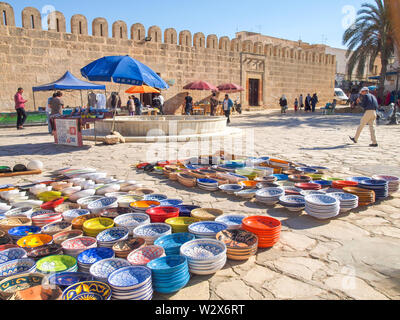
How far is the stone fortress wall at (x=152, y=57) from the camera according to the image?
518 inches

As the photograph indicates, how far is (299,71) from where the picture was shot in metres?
25.8

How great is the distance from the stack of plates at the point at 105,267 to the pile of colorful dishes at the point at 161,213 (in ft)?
2.88

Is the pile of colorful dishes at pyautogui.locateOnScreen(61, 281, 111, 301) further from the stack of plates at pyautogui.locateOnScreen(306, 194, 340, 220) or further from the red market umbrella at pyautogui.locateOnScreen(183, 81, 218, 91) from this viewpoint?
the red market umbrella at pyautogui.locateOnScreen(183, 81, 218, 91)

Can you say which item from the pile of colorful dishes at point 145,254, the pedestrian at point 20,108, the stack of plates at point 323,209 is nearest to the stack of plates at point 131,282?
the pile of colorful dishes at point 145,254

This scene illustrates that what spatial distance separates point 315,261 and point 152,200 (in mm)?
1946

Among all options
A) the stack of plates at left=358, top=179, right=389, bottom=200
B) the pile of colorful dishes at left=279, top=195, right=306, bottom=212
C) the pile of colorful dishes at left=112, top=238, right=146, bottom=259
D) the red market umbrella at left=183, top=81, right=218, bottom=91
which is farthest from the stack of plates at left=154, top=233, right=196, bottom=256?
the red market umbrella at left=183, top=81, right=218, bottom=91

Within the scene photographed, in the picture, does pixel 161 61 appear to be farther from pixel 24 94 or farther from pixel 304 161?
pixel 304 161

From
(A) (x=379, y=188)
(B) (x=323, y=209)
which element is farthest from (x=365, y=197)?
(B) (x=323, y=209)

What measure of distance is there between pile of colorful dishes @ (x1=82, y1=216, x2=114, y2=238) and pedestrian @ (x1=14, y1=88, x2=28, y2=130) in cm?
1021

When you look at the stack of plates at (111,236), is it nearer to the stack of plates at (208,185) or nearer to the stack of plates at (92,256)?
the stack of plates at (92,256)

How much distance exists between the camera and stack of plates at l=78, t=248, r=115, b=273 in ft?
7.59

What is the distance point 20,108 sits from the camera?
38.1 ft

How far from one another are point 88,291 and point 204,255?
2.93 ft
